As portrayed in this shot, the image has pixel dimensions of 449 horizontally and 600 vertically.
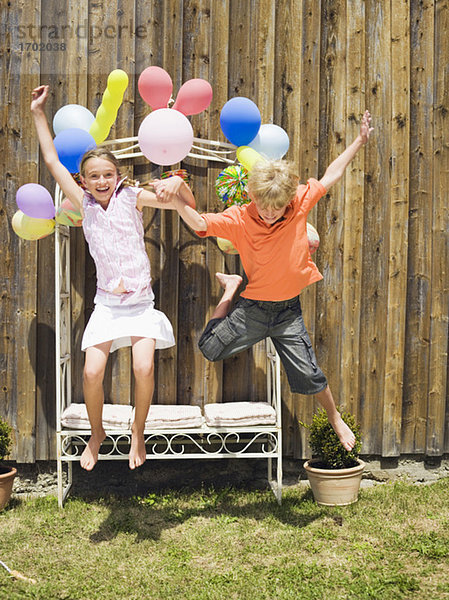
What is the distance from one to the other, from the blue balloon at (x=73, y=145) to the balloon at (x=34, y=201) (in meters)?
0.27

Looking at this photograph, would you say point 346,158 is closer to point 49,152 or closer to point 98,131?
point 98,131

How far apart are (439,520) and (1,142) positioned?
3711mm

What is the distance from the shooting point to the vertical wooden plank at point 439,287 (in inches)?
177

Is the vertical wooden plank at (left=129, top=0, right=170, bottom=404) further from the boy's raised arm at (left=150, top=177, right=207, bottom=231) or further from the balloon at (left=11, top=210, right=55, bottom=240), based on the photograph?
the boy's raised arm at (left=150, top=177, right=207, bottom=231)

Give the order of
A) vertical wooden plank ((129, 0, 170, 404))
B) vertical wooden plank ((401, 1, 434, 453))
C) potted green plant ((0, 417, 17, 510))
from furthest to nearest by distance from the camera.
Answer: vertical wooden plank ((401, 1, 434, 453)) < vertical wooden plank ((129, 0, 170, 404)) < potted green plant ((0, 417, 17, 510))

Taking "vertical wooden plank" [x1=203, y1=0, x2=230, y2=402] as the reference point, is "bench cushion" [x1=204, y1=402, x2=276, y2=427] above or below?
below

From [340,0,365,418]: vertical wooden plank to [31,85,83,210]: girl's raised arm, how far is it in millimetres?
1935

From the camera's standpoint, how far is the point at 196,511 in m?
3.88

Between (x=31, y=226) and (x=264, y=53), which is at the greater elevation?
(x=264, y=53)

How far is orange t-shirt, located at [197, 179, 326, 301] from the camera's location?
3.43 meters

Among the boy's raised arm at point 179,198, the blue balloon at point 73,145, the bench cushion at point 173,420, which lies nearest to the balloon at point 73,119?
the blue balloon at point 73,145

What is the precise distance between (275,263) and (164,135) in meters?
0.91

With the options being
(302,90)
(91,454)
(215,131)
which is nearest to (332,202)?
(302,90)

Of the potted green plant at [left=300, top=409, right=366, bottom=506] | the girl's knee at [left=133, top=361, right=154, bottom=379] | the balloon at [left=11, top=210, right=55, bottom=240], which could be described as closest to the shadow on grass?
the potted green plant at [left=300, top=409, right=366, bottom=506]
